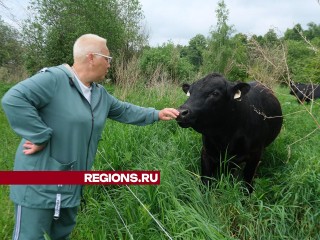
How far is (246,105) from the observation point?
440 cm

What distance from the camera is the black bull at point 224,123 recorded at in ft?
12.6

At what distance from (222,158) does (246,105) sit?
0.73 metres

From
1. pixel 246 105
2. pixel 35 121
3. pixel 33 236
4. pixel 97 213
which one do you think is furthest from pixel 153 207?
pixel 246 105

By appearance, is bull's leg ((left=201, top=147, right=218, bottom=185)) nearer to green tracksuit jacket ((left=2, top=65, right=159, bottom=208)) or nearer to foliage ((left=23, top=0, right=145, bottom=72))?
green tracksuit jacket ((left=2, top=65, right=159, bottom=208))

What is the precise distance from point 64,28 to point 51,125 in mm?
20818

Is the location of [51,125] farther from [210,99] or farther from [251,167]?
[251,167]

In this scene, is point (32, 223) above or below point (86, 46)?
below

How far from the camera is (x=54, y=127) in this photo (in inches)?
98.6

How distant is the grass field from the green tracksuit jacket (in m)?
0.73

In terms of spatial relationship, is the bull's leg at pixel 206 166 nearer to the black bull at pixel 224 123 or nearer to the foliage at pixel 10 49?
the black bull at pixel 224 123

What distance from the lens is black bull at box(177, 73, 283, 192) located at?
3836 mm

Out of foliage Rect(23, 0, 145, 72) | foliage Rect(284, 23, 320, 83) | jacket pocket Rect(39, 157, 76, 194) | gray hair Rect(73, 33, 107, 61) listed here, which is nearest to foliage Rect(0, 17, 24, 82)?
foliage Rect(23, 0, 145, 72)

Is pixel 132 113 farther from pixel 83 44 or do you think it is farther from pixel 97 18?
A: pixel 97 18

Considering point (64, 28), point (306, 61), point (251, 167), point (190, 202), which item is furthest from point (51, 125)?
point (64, 28)
